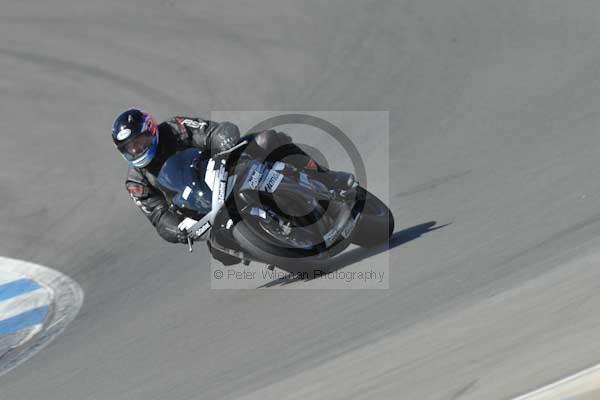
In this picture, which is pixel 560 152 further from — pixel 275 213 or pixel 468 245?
pixel 275 213

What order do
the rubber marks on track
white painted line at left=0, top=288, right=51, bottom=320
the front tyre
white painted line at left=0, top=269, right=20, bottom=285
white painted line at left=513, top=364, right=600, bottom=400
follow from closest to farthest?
white painted line at left=513, top=364, right=600, bottom=400 < the front tyre < the rubber marks on track < white painted line at left=0, top=288, right=51, bottom=320 < white painted line at left=0, top=269, right=20, bottom=285

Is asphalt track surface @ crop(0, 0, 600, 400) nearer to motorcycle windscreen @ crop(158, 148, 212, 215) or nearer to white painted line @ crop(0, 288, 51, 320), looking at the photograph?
white painted line @ crop(0, 288, 51, 320)

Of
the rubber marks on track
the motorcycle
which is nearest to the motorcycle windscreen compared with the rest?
the motorcycle

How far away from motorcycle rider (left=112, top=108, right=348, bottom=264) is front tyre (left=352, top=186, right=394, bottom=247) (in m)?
0.28

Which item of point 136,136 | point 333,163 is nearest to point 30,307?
point 136,136

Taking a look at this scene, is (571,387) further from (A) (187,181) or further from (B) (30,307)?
(B) (30,307)

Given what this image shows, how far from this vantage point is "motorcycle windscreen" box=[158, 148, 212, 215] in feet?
24.3

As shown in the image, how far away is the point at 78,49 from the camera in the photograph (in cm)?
1386

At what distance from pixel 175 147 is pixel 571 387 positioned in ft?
13.3

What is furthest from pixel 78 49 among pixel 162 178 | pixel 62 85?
pixel 162 178

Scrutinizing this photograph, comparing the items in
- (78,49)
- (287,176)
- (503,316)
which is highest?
(78,49)

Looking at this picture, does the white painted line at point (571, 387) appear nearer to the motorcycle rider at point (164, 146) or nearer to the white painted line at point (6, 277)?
the motorcycle rider at point (164, 146)

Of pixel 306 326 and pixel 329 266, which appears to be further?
pixel 329 266

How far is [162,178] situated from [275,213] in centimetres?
102
